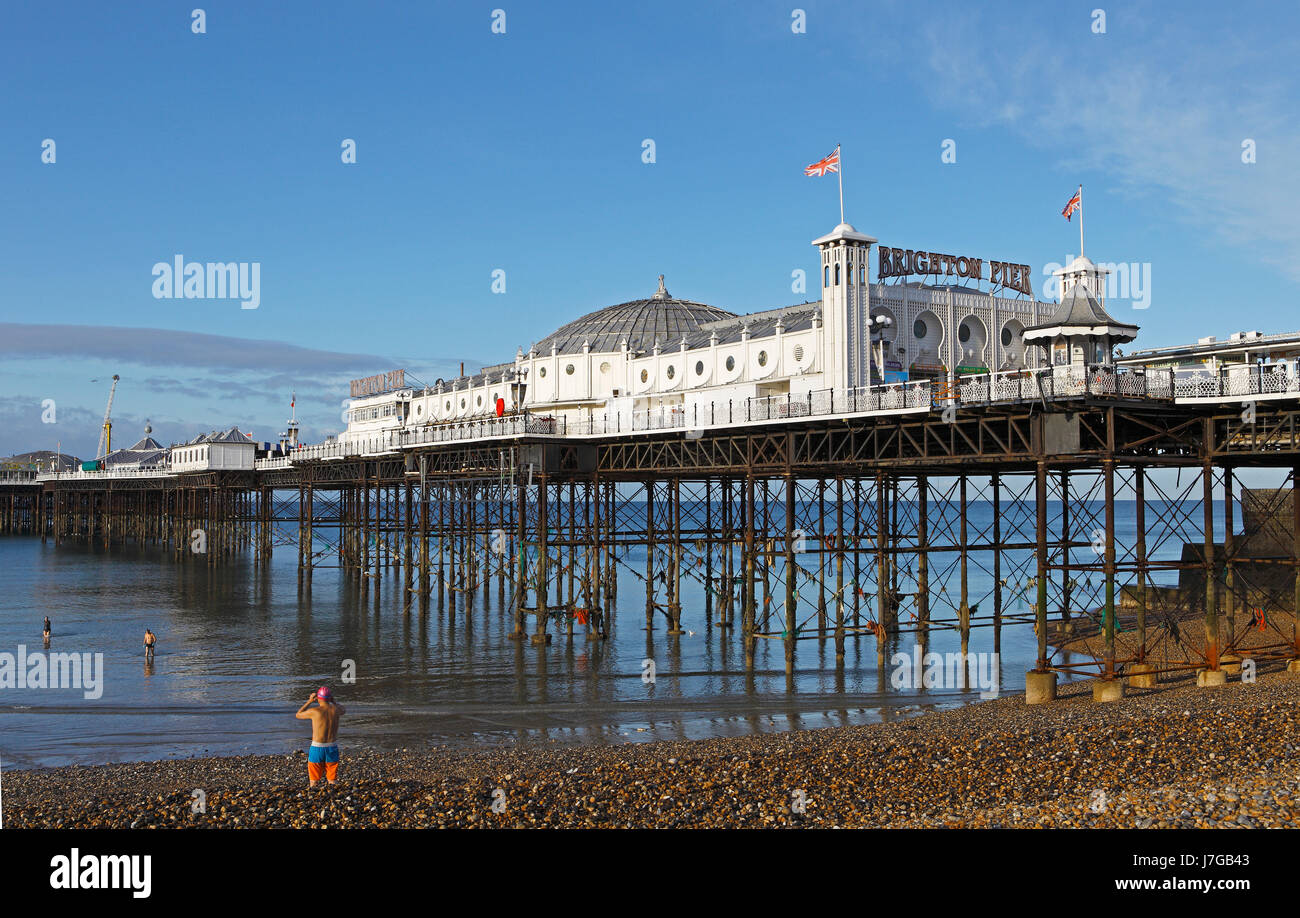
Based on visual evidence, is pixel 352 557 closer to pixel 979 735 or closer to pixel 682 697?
pixel 682 697

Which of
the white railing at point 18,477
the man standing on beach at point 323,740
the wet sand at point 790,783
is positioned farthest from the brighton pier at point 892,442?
the white railing at point 18,477

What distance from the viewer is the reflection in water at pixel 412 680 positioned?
28594mm

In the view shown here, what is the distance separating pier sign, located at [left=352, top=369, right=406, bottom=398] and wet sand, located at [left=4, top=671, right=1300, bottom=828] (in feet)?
197

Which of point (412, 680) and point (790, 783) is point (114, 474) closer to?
point (412, 680)

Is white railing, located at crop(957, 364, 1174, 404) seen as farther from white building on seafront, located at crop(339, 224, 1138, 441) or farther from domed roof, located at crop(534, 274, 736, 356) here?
domed roof, located at crop(534, 274, 736, 356)

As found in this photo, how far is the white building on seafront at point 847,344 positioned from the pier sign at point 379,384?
29.3 metres

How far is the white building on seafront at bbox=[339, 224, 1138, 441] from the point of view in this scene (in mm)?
37562

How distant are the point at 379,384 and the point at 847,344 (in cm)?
5352

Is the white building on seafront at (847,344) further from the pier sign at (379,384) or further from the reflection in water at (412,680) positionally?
the pier sign at (379,384)

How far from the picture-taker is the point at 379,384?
85.6 meters

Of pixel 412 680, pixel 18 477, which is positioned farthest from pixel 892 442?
pixel 18 477

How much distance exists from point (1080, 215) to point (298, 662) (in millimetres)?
31058

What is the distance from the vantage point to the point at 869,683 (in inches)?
1414
